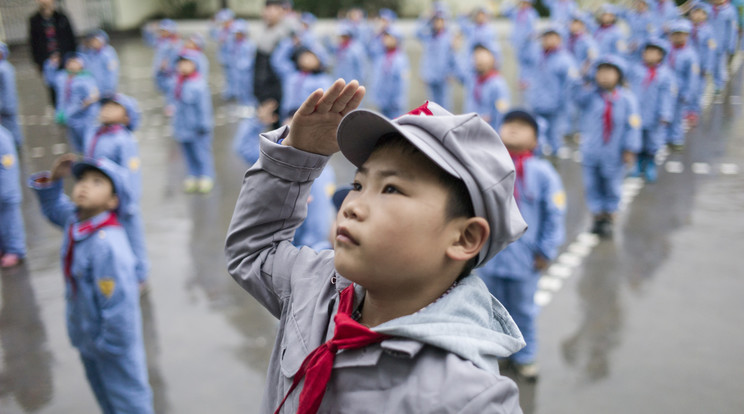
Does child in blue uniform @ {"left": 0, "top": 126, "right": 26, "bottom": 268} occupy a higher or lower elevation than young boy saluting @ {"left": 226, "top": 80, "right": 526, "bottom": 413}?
lower

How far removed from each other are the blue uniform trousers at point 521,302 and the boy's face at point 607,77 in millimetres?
2857

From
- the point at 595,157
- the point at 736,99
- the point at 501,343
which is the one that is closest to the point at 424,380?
the point at 501,343

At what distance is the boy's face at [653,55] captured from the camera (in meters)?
7.29

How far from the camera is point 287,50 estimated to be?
8422 mm

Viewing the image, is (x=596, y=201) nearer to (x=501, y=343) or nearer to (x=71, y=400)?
(x=71, y=400)

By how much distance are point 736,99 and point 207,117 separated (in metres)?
10.7

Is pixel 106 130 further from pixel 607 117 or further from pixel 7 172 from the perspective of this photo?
pixel 607 117

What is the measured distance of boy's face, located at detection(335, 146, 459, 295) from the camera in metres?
1.09

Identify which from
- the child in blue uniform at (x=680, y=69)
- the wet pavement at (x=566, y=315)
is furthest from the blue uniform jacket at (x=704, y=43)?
the wet pavement at (x=566, y=315)

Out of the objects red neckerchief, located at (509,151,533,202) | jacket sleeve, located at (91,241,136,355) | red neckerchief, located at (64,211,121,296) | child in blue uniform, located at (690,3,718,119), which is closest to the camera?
jacket sleeve, located at (91,241,136,355)

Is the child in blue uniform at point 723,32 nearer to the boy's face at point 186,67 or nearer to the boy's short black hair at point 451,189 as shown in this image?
the boy's face at point 186,67

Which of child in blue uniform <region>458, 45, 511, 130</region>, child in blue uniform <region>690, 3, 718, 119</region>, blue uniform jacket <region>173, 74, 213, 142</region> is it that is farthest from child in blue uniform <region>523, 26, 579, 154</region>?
blue uniform jacket <region>173, 74, 213, 142</region>

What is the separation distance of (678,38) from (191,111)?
675 cm

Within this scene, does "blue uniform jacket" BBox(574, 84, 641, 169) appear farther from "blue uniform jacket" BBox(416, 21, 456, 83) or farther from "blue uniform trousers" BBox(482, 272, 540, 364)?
"blue uniform jacket" BBox(416, 21, 456, 83)
